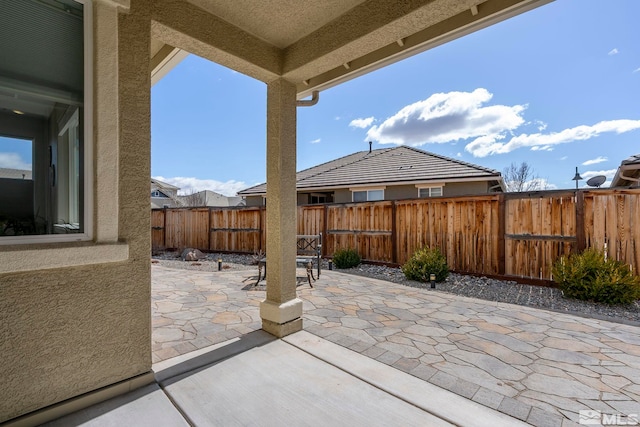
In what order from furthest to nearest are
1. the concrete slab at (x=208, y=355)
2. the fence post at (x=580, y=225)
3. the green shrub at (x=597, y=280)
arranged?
the fence post at (x=580, y=225), the green shrub at (x=597, y=280), the concrete slab at (x=208, y=355)

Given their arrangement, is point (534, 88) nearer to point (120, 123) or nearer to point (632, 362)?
point (632, 362)

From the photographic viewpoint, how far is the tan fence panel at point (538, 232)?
18.4ft

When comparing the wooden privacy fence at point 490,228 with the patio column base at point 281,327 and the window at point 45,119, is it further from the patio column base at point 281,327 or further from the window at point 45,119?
the window at point 45,119

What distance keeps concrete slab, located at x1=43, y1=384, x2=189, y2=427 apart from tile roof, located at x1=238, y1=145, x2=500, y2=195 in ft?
31.7

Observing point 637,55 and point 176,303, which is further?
point 637,55

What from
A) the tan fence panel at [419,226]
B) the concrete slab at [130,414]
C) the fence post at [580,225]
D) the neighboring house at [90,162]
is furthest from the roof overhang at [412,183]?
the concrete slab at [130,414]

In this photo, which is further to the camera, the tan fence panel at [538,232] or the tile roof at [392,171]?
the tile roof at [392,171]

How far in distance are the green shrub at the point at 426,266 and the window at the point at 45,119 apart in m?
6.00

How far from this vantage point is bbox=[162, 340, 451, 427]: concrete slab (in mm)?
1968

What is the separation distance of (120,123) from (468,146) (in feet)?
120

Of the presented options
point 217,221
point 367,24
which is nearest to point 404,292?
point 367,24

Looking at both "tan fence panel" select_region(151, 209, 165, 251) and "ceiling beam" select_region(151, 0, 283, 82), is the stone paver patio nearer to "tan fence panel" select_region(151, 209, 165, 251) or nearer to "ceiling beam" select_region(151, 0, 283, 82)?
"ceiling beam" select_region(151, 0, 283, 82)

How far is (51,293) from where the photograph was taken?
187cm

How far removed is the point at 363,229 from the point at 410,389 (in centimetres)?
633
